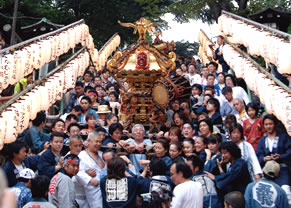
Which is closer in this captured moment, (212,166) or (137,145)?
(212,166)

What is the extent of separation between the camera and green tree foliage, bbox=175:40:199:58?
1173 inches

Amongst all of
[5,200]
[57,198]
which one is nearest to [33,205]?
[57,198]

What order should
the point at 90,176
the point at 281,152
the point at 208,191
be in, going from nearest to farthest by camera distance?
the point at 208,191, the point at 90,176, the point at 281,152

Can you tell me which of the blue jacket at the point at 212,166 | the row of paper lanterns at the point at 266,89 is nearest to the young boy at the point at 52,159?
the blue jacket at the point at 212,166

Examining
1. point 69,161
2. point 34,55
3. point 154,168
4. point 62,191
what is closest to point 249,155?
point 154,168

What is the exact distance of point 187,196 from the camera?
19.7ft

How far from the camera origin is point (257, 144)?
868 centimetres

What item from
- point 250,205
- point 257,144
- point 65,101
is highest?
point 65,101

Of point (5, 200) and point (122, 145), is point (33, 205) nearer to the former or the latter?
point (122, 145)

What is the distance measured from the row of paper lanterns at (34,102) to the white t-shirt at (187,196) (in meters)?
3.48

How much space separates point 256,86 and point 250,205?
5688 millimetres

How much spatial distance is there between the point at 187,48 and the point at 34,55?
1934 centimetres

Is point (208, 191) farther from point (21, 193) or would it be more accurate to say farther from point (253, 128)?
point (253, 128)

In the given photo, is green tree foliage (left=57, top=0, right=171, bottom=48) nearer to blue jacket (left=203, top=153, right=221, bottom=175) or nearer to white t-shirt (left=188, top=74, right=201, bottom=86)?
white t-shirt (left=188, top=74, right=201, bottom=86)
